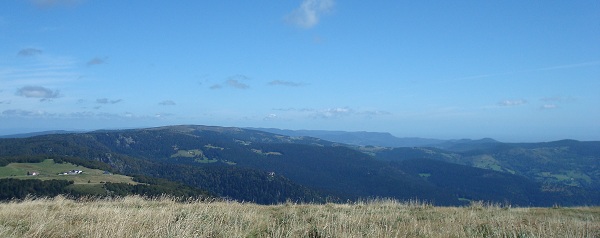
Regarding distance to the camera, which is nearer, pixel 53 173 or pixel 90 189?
pixel 90 189

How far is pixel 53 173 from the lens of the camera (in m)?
115

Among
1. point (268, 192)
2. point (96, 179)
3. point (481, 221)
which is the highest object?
point (481, 221)

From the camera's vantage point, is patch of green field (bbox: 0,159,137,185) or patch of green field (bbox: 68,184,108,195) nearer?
patch of green field (bbox: 68,184,108,195)

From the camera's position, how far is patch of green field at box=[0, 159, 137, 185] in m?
100

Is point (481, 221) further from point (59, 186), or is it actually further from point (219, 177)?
point (219, 177)

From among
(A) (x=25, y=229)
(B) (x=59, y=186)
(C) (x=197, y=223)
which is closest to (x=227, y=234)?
(C) (x=197, y=223)

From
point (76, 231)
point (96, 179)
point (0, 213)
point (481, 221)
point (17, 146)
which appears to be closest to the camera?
point (76, 231)

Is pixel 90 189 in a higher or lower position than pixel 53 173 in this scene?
higher

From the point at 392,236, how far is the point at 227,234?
130 inches

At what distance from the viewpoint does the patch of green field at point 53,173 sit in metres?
100

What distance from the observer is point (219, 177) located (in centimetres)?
18475

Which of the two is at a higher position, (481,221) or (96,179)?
(481,221)

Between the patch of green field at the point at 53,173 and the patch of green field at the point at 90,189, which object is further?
the patch of green field at the point at 53,173

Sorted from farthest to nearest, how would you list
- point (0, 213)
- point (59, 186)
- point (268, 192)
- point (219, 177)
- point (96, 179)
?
point (219, 177) → point (268, 192) → point (96, 179) → point (59, 186) → point (0, 213)
